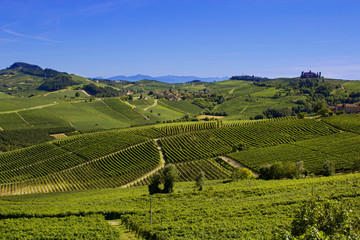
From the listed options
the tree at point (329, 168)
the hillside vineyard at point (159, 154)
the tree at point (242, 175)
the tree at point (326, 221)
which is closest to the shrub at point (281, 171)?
the tree at point (242, 175)

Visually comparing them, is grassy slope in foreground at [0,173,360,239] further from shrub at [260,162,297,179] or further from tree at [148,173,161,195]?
shrub at [260,162,297,179]

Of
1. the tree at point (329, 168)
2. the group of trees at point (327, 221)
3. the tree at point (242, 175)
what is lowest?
the tree at point (242, 175)

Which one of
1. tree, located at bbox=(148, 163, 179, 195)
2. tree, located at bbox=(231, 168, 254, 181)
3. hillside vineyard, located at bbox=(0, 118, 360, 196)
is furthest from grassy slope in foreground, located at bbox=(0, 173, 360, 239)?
hillside vineyard, located at bbox=(0, 118, 360, 196)

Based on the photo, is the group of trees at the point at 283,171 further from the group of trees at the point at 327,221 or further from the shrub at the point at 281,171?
the group of trees at the point at 327,221

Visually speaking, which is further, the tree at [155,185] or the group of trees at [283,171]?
the group of trees at [283,171]

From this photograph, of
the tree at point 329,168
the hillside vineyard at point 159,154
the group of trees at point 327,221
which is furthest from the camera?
the hillside vineyard at point 159,154

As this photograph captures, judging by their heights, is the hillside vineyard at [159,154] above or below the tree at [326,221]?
below

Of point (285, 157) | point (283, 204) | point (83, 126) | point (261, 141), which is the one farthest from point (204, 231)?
point (83, 126)

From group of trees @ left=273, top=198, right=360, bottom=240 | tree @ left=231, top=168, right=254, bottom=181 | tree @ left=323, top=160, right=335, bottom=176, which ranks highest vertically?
group of trees @ left=273, top=198, right=360, bottom=240

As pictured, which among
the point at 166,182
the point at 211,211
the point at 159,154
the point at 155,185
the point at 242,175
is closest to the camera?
the point at 211,211

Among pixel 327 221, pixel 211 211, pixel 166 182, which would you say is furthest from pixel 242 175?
pixel 327 221

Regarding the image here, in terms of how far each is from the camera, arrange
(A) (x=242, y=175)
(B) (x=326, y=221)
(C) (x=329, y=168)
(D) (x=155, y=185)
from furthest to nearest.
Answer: (A) (x=242, y=175) < (C) (x=329, y=168) < (D) (x=155, y=185) < (B) (x=326, y=221)

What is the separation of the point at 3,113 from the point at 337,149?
485 feet

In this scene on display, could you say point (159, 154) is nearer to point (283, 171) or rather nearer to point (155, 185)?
point (155, 185)
